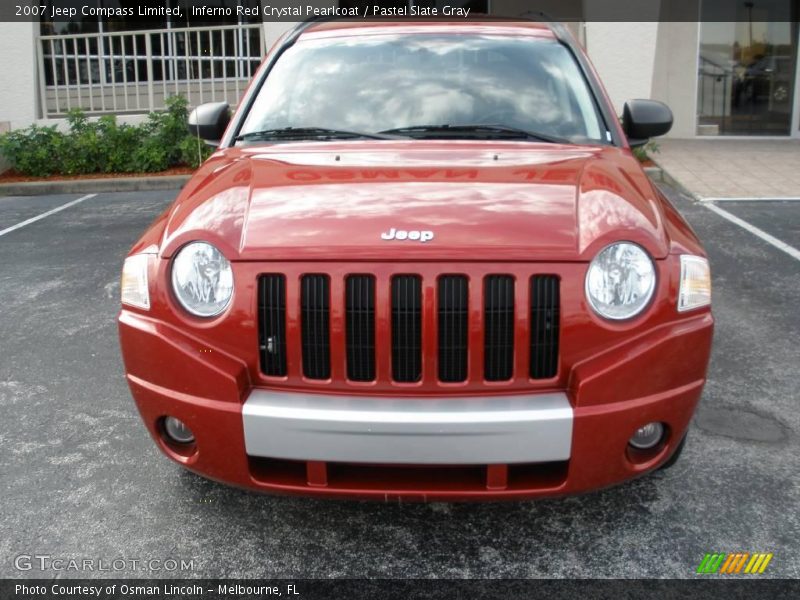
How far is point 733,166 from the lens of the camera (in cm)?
1069

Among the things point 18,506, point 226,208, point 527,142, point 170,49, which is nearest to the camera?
point 226,208

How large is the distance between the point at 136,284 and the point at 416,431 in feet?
3.53

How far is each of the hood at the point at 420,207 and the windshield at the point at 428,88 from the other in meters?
0.42

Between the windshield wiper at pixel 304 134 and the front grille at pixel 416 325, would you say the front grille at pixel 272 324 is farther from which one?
the windshield wiper at pixel 304 134

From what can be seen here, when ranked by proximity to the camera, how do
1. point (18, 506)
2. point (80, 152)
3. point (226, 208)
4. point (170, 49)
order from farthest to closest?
point (170, 49)
point (80, 152)
point (18, 506)
point (226, 208)

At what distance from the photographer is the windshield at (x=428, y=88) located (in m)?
3.63

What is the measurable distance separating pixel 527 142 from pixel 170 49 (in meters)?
10.8

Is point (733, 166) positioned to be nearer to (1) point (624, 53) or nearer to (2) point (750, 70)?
(1) point (624, 53)

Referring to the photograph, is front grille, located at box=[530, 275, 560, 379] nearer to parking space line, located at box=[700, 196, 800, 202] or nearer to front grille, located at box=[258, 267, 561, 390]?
front grille, located at box=[258, 267, 561, 390]

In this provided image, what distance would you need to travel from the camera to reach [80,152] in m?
11.4

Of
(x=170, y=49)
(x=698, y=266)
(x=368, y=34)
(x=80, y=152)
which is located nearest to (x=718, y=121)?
(x=170, y=49)

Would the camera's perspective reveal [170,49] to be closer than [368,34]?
No

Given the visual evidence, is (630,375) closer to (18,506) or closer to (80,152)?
(18,506)

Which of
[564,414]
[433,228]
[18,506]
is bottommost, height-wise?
[18,506]
